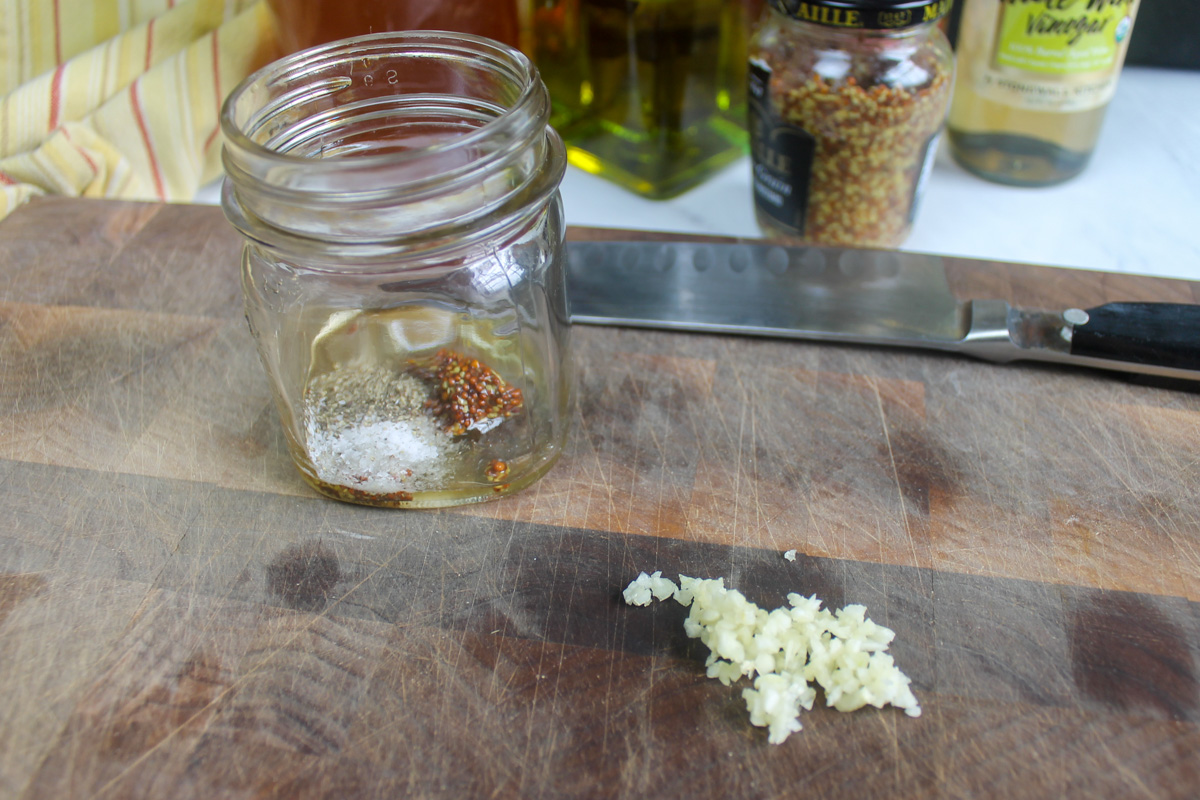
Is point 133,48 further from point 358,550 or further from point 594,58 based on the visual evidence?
point 358,550

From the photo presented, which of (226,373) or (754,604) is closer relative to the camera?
(754,604)

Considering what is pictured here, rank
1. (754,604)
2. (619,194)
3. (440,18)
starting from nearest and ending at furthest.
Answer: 1. (754,604)
2. (440,18)
3. (619,194)

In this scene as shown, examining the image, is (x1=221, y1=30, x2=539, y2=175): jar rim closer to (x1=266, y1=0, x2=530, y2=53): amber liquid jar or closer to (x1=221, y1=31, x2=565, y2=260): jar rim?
(x1=221, y1=31, x2=565, y2=260): jar rim

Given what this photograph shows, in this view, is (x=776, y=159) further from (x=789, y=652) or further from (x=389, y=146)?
(x=789, y=652)

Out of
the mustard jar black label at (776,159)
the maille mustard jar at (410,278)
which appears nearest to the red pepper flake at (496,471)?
the maille mustard jar at (410,278)

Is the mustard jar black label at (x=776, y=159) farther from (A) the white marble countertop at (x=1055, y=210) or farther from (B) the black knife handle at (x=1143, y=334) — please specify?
(B) the black knife handle at (x=1143, y=334)

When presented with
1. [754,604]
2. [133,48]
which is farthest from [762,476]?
[133,48]
